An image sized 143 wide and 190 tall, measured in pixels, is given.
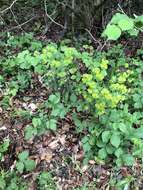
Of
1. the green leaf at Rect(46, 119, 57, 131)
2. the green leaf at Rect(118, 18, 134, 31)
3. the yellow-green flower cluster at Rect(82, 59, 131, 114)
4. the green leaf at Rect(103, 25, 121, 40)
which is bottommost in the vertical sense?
the green leaf at Rect(46, 119, 57, 131)

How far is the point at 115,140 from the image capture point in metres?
3.62

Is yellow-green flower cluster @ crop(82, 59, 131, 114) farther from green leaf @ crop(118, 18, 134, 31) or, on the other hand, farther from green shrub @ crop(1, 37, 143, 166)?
green leaf @ crop(118, 18, 134, 31)

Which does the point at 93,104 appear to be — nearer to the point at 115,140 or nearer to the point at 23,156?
the point at 115,140

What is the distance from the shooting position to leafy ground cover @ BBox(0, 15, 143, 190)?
368cm

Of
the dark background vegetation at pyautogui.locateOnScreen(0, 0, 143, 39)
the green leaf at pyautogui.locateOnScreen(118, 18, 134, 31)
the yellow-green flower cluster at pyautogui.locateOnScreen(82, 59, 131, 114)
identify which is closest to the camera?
the green leaf at pyautogui.locateOnScreen(118, 18, 134, 31)

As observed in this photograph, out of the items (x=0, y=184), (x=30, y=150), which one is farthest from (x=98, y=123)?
(x=0, y=184)

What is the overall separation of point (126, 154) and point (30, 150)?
0.96 metres

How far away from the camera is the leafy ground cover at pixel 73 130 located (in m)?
3.68

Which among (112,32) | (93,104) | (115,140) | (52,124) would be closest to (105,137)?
(115,140)

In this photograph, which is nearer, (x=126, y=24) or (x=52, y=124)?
(x=126, y=24)

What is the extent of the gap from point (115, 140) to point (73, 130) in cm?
65

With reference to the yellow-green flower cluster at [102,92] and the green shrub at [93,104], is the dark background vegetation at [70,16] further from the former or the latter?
the yellow-green flower cluster at [102,92]

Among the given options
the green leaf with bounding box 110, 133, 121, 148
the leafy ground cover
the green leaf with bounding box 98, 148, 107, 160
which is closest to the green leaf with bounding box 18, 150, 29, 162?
the leafy ground cover

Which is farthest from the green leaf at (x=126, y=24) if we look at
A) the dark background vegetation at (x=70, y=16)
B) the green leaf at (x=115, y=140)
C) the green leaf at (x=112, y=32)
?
the dark background vegetation at (x=70, y=16)
